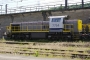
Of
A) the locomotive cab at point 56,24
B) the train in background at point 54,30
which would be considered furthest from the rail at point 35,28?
the locomotive cab at point 56,24

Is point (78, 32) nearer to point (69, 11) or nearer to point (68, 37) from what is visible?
point (68, 37)

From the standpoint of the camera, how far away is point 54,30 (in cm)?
3216

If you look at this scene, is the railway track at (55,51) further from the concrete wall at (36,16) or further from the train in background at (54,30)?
the concrete wall at (36,16)

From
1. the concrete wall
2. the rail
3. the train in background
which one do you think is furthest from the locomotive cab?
the concrete wall

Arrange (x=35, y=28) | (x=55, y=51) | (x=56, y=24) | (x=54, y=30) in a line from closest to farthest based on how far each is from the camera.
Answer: (x=55, y=51)
(x=54, y=30)
(x=56, y=24)
(x=35, y=28)

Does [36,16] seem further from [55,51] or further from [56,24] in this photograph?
[55,51]

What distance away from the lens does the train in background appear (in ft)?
101

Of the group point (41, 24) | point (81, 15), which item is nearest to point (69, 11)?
point (81, 15)

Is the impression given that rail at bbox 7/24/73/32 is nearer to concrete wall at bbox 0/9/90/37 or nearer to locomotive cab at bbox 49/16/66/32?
locomotive cab at bbox 49/16/66/32

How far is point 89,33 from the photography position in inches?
1222

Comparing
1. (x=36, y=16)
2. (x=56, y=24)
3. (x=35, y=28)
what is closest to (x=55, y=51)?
(x=56, y=24)

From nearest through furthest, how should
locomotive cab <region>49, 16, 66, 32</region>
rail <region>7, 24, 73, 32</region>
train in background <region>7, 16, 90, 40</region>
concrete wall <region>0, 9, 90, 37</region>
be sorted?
train in background <region>7, 16, 90, 40</region> < rail <region>7, 24, 73, 32</region> < locomotive cab <region>49, 16, 66, 32</region> < concrete wall <region>0, 9, 90, 37</region>

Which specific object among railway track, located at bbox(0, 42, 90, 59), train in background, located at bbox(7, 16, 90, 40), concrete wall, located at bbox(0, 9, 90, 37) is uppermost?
concrete wall, located at bbox(0, 9, 90, 37)

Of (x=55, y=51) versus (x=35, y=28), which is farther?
(x=35, y=28)
